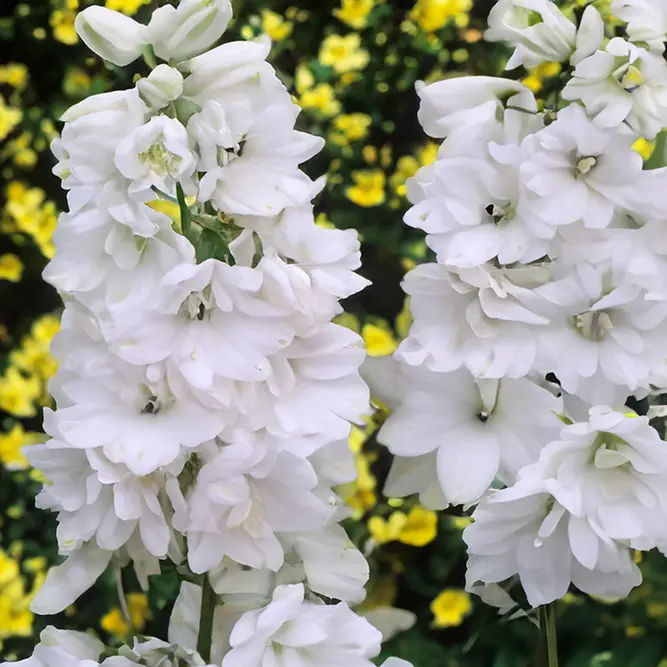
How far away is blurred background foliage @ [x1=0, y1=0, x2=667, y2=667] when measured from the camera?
0.94 metres

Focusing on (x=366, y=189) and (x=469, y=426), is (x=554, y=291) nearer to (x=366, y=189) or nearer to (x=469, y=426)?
(x=469, y=426)

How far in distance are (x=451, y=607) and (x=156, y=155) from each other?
27.6 inches

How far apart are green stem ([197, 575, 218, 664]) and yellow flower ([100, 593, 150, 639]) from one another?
1.44 ft

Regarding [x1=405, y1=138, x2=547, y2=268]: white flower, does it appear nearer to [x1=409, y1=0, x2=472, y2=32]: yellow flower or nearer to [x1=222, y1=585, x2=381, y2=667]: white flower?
[x1=222, y1=585, x2=381, y2=667]: white flower

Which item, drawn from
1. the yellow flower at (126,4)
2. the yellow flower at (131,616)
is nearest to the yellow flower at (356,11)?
the yellow flower at (126,4)

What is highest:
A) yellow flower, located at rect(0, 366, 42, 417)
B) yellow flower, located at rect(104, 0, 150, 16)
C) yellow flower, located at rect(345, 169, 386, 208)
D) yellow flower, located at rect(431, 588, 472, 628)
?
yellow flower, located at rect(104, 0, 150, 16)

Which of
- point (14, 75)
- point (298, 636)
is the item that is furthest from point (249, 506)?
point (14, 75)

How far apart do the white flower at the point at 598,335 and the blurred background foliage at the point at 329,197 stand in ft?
1.52

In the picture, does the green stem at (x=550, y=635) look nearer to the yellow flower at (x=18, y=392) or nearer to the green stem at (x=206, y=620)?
the green stem at (x=206, y=620)

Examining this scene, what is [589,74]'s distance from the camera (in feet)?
1.46

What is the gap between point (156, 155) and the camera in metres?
0.42

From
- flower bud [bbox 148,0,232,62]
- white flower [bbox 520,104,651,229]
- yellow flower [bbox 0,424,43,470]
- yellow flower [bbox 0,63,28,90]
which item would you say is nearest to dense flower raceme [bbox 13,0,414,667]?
flower bud [bbox 148,0,232,62]

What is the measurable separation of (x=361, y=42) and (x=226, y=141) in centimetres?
69

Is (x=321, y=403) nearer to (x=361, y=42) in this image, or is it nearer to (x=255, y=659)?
(x=255, y=659)
